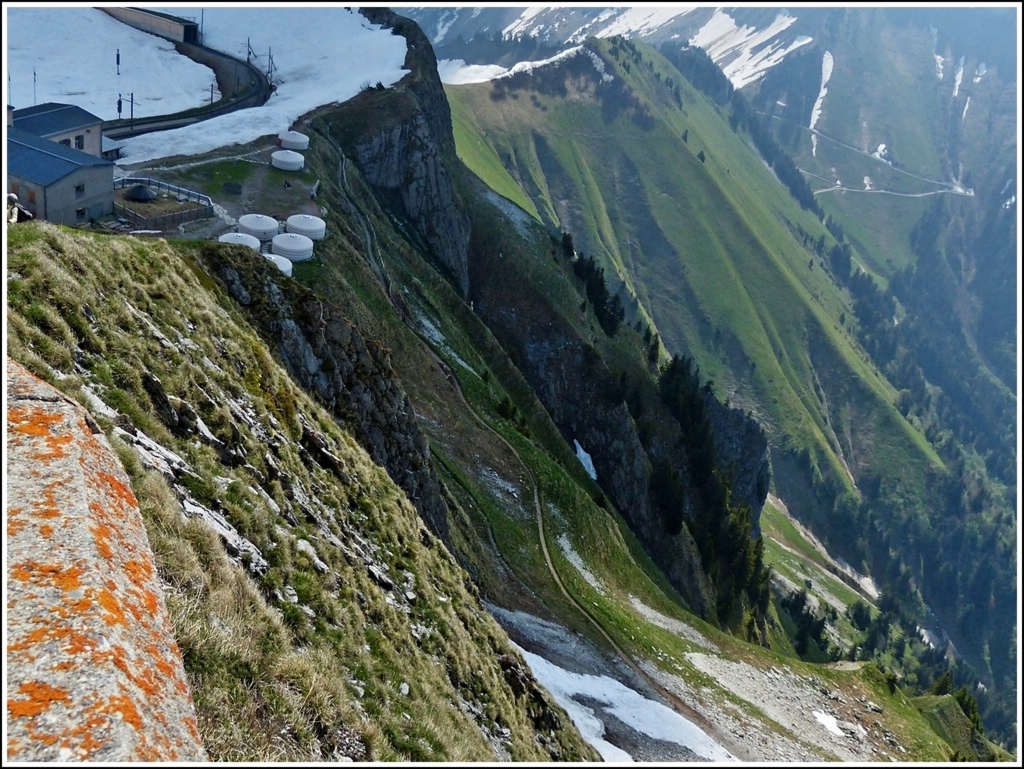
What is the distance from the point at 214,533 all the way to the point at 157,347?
32.2 ft

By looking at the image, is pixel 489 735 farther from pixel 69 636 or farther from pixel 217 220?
pixel 217 220

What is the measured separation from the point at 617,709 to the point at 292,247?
42.8m

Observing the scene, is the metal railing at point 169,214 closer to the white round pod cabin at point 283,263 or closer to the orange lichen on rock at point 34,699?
the white round pod cabin at point 283,263

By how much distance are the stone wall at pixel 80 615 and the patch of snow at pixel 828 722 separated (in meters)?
62.0

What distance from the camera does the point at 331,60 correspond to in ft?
453

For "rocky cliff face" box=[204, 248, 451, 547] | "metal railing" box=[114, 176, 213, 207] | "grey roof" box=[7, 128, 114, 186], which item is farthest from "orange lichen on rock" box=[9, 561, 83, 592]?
"metal railing" box=[114, 176, 213, 207]

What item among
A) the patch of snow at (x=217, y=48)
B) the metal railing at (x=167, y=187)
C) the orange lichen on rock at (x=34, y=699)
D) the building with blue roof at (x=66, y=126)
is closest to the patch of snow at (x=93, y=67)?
the patch of snow at (x=217, y=48)

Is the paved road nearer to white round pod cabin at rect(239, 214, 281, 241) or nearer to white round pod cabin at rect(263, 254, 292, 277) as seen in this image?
white round pod cabin at rect(239, 214, 281, 241)

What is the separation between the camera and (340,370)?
4559cm

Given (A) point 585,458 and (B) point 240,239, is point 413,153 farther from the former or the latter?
(B) point 240,239

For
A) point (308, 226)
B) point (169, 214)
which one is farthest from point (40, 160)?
point (308, 226)

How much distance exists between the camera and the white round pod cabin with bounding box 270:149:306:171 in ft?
280

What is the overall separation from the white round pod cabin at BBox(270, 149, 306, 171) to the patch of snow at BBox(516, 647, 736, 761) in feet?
203

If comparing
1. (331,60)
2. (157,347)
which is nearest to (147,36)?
(331,60)
